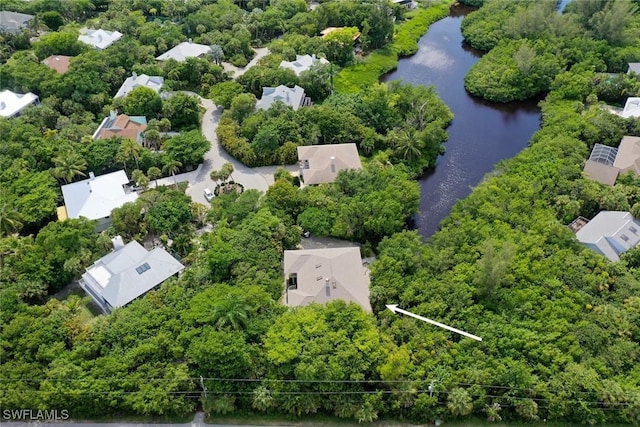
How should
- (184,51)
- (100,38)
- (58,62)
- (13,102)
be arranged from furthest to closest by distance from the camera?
(100,38)
(184,51)
(58,62)
(13,102)

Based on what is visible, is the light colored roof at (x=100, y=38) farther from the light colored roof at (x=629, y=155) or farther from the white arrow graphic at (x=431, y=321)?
the light colored roof at (x=629, y=155)

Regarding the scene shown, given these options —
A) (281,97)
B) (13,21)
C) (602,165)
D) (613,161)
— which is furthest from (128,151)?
(613,161)

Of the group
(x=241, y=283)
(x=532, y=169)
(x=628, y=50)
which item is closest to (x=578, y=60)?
(x=628, y=50)

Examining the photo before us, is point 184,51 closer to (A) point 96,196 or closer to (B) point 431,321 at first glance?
(A) point 96,196

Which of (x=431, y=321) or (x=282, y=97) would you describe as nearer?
(x=431, y=321)

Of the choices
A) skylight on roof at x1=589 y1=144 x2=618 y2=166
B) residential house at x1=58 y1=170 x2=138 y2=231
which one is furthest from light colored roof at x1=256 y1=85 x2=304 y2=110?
skylight on roof at x1=589 y1=144 x2=618 y2=166

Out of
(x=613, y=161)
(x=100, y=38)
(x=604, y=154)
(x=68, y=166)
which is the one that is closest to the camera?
(x=68, y=166)

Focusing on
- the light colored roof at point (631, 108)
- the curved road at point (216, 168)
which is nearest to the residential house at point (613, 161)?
the light colored roof at point (631, 108)
